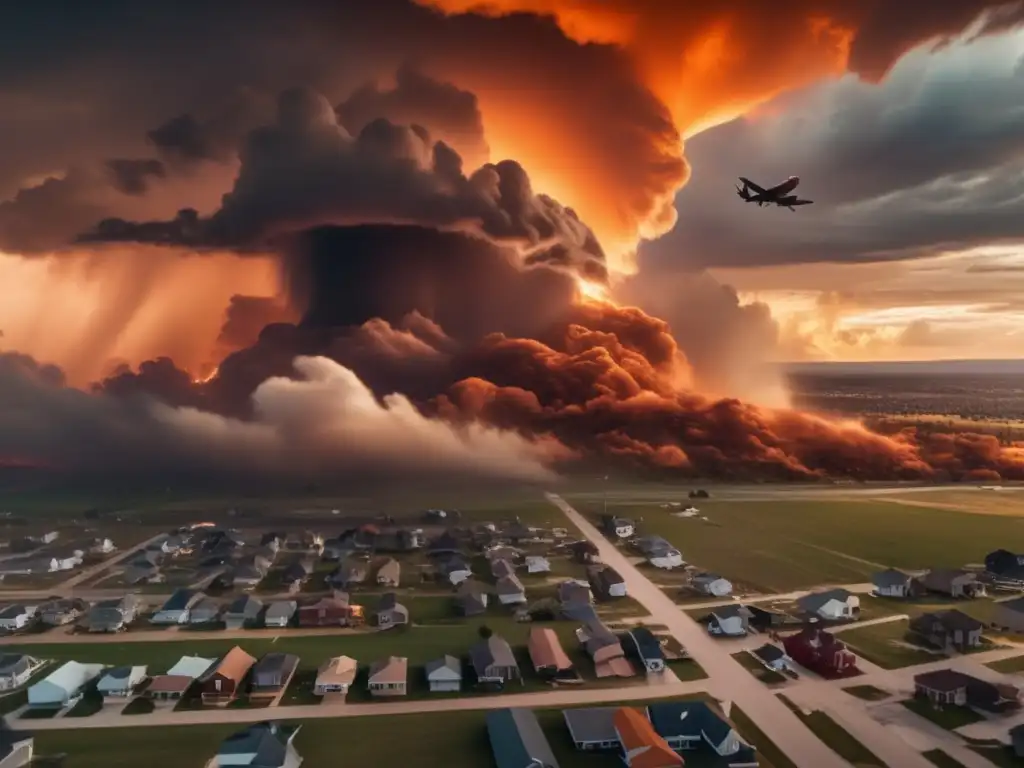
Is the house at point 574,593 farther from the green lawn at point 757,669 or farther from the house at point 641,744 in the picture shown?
the house at point 641,744

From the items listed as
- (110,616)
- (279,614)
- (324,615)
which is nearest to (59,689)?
(110,616)

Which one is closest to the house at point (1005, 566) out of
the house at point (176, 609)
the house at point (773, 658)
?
the house at point (773, 658)

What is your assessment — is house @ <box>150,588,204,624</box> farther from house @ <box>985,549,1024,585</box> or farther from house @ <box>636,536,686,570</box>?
house @ <box>985,549,1024,585</box>

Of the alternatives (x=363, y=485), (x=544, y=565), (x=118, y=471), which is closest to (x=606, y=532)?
(x=544, y=565)

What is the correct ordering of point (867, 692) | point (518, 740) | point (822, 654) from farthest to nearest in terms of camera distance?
1. point (822, 654)
2. point (867, 692)
3. point (518, 740)

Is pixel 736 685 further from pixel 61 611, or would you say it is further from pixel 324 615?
pixel 61 611

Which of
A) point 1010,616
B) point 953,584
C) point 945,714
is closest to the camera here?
point 945,714

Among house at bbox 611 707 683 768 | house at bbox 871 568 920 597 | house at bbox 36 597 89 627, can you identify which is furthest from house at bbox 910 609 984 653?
house at bbox 36 597 89 627
